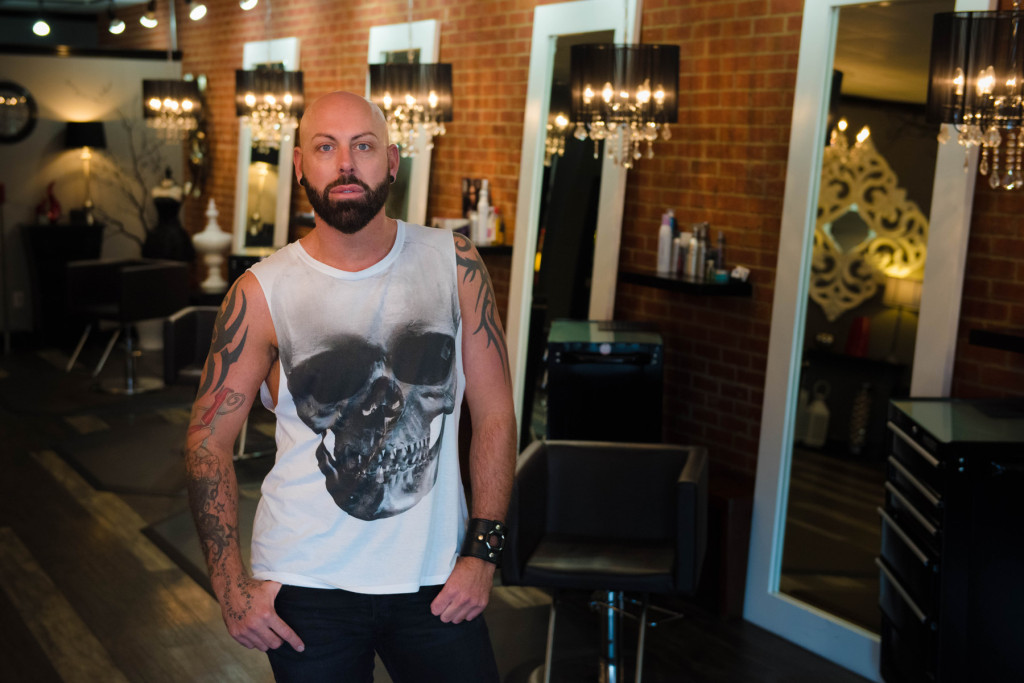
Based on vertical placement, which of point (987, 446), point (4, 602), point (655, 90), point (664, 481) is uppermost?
point (655, 90)

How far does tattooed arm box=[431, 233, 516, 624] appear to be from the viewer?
173 centimetres

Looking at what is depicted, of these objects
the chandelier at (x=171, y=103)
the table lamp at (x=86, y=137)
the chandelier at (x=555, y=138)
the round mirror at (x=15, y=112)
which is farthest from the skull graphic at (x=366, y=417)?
the round mirror at (x=15, y=112)

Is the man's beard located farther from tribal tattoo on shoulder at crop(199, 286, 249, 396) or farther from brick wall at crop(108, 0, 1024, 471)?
brick wall at crop(108, 0, 1024, 471)

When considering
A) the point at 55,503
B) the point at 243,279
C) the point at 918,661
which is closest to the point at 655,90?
the point at 918,661

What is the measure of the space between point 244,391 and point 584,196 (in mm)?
3004

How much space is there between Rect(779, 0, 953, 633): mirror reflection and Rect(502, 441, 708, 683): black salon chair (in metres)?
0.66

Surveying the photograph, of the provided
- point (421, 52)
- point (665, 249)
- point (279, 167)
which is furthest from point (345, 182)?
point (279, 167)

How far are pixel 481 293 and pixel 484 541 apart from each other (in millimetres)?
416

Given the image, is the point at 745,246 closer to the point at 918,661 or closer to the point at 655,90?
the point at 655,90

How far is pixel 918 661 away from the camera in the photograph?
2664 millimetres

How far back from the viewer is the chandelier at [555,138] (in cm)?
461

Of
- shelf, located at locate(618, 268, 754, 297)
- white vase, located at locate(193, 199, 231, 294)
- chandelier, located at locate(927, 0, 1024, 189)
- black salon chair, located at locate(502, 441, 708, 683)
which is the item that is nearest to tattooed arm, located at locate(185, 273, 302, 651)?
black salon chair, located at locate(502, 441, 708, 683)

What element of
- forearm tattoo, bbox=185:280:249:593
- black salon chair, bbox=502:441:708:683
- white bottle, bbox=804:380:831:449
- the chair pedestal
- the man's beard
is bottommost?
the chair pedestal

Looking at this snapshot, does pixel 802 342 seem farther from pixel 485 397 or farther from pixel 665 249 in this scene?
pixel 485 397
